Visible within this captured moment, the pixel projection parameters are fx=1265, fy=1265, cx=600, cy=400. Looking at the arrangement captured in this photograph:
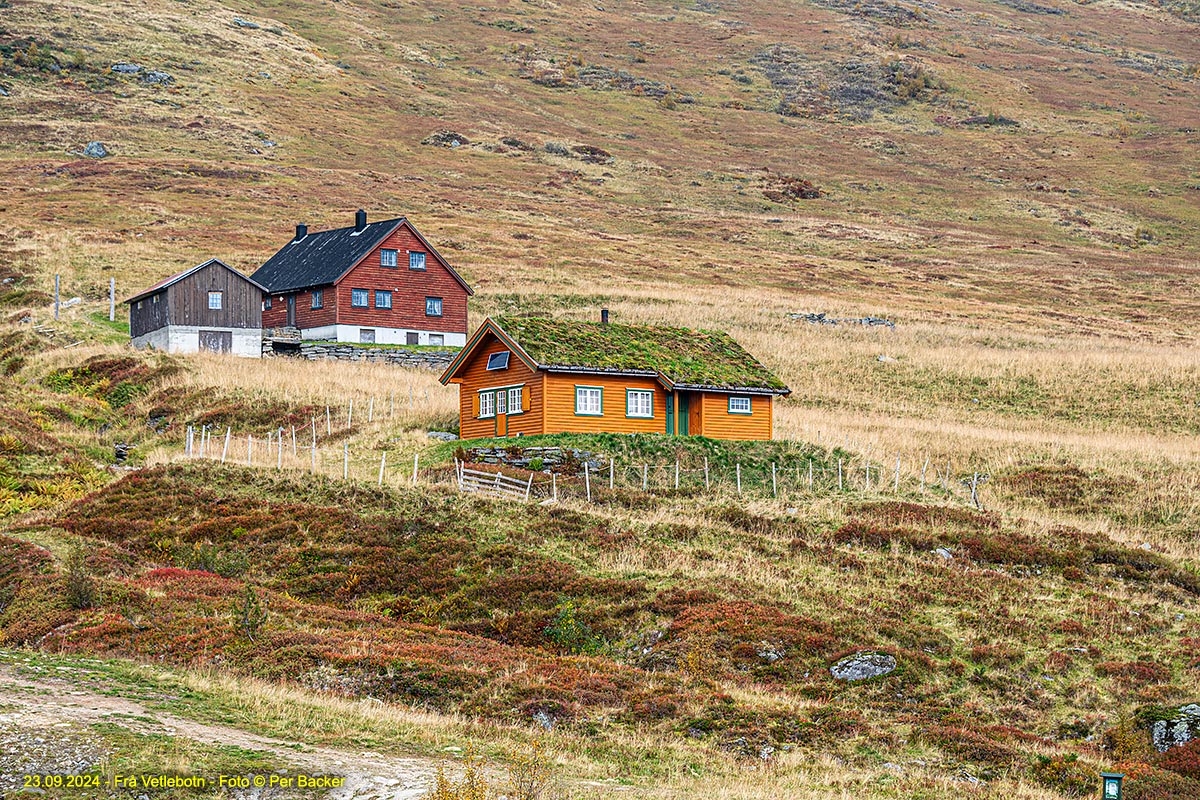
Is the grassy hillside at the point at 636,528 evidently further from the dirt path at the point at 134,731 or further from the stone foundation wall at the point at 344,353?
the stone foundation wall at the point at 344,353

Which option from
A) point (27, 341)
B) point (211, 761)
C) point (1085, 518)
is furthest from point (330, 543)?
point (27, 341)

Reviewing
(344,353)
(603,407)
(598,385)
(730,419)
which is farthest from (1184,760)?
(344,353)

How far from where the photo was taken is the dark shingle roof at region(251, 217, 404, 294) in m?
75.9

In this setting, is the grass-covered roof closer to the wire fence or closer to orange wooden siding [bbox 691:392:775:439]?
orange wooden siding [bbox 691:392:775:439]

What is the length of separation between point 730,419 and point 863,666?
22.7 m

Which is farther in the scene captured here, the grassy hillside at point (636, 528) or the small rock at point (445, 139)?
the small rock at point (445, 139)

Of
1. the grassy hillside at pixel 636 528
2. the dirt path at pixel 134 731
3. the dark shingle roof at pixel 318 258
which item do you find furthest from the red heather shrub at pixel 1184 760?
the dark shingle roof at pixel 318 258

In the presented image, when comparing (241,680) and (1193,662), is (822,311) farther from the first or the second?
(241,680)

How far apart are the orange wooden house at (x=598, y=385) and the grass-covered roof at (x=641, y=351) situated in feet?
0.16

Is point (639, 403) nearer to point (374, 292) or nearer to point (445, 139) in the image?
point (374, 292)

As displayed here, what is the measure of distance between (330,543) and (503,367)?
47.2ft

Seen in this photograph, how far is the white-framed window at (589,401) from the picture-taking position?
4622cm

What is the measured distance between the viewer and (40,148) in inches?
4899

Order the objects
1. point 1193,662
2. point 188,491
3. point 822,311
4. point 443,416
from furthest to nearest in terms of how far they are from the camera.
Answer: point 822,311, point 443,416, point 188,491, point 1193,662
